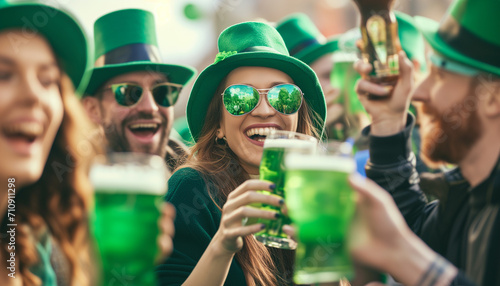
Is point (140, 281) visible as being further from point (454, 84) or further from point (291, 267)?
point (291, 267)

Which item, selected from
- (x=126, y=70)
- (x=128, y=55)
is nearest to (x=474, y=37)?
(x=126, y=70)

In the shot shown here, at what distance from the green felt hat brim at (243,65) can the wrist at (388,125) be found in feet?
3.08

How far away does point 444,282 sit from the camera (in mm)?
2166

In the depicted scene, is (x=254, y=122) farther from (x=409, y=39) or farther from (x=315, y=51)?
(x=315, y=51)

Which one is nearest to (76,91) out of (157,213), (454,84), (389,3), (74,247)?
(74,247)

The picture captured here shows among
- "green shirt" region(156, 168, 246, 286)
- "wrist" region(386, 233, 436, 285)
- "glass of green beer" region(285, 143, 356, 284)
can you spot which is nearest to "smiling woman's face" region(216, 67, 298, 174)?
"green shirt" region(156, 168, 246, 286)

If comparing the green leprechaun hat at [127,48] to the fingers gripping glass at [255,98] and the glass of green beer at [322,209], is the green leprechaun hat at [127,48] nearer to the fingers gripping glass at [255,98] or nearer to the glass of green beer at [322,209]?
the fingers gripping glass at [255,98]

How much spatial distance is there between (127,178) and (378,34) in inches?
57.4

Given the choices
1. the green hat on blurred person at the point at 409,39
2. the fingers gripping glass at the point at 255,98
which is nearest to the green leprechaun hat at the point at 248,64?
the fingers gripping glass at the point at 255,98

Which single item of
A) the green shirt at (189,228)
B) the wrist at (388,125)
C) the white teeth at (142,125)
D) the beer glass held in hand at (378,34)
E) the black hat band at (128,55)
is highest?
the beer glass held in hand at (378,34)

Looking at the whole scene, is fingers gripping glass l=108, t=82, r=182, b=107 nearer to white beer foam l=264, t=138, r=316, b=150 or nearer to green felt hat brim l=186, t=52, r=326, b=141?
green felt hat brim l=186, t=52, r=326, b=141

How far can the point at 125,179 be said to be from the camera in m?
1.96

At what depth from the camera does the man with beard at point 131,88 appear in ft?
16.6

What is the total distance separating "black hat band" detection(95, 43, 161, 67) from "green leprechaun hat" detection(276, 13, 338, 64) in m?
1.53
